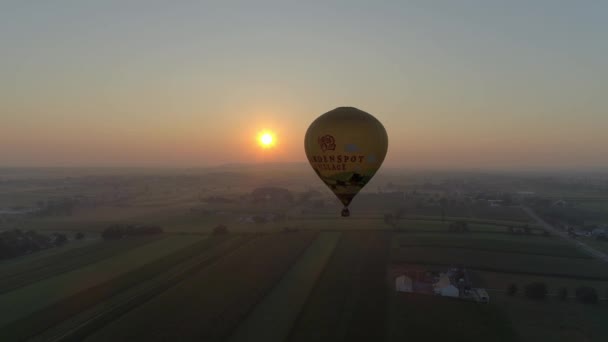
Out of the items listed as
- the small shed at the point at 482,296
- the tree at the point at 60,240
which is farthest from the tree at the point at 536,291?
the tree at the point at 60,240

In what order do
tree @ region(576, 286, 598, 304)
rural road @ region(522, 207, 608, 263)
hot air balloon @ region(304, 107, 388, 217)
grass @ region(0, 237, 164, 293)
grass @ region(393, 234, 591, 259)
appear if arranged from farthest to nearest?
grass @ region(393, 234, 591, 259) → rural road @ region(522, 207, 608, 263) → grass @ region(0, 237, 164, 293) → tree @ region(576, 286, 598, 304) → hot air balloon @ region(304, 107, 388, 217)

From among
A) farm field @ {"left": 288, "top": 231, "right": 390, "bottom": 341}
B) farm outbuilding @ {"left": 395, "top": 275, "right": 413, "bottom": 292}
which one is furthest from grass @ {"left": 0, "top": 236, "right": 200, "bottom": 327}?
farm outbuilding @ {"left": 395, "top": 275, "right": 413, "bottom": 292}

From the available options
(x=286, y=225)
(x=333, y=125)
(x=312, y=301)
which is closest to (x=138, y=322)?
(x=312, y=301)

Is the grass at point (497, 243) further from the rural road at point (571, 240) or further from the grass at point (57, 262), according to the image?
the grass at point (57, 262)

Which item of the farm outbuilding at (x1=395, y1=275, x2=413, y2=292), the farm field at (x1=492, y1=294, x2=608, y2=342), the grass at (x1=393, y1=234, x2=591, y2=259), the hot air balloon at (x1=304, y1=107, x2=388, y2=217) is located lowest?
the farm field at (x1=492, y1=294, x2=608, y2=342)

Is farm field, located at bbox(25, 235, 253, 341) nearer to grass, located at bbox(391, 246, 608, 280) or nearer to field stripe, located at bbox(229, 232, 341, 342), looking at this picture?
field stripe, located at bbox(229, 232, 341, 342)

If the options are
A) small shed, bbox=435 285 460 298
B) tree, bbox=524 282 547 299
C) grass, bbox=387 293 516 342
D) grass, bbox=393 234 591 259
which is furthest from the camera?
grass, bbox=393 234 591 259

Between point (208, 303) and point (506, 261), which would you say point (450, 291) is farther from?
point (208, 303)
